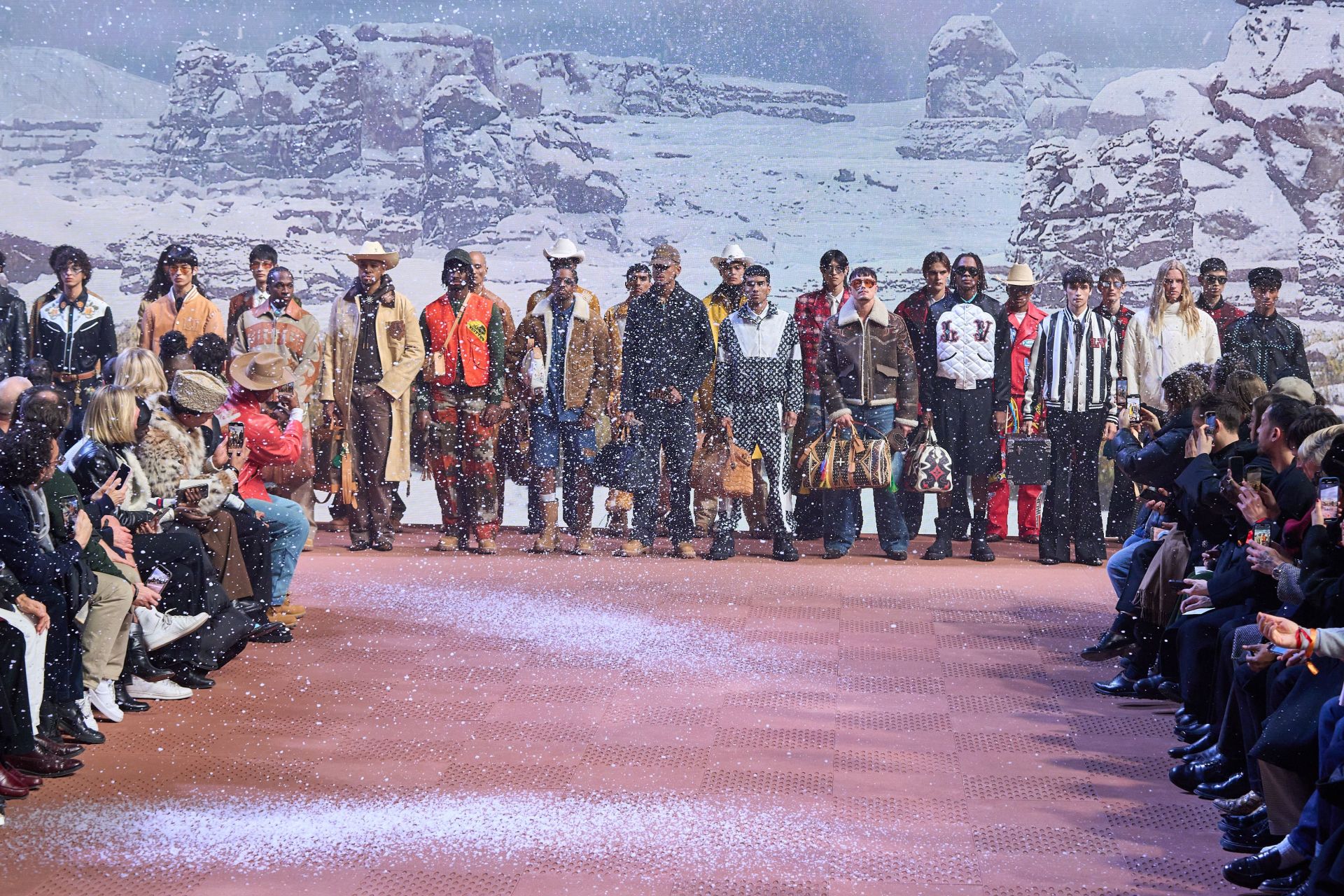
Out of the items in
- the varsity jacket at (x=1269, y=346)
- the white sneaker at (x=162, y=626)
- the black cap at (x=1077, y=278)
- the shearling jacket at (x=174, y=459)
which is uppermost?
the black cap at (x=1077, y=278)

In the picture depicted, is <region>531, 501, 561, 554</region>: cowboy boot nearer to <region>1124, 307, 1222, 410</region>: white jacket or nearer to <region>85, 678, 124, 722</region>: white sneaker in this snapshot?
<region>1124, 307, 1222, 410</region>: white jacket

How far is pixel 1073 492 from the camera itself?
881cm

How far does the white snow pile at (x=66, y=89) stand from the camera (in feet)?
53.8

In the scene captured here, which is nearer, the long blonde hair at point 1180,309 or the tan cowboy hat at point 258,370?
the tan cowboy hat at point 258,370

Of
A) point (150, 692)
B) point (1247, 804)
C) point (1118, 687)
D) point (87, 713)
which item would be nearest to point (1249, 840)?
point (1247, 804)

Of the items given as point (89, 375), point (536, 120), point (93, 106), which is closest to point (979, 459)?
point (89, 375)

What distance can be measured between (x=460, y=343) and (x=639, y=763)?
4.36 meters

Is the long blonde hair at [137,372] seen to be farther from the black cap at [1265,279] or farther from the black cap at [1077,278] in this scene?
the black cap at [1265,279]

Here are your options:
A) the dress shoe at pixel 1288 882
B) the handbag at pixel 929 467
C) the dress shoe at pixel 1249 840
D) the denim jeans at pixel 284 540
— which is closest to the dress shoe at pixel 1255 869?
the dress shoe at pixel 1288 882

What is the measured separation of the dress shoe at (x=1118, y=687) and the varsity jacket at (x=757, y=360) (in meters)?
3.16

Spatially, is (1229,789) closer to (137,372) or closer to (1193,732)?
(1193,732)

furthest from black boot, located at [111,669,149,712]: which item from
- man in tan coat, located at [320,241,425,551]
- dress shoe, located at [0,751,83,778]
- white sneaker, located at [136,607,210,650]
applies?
man in tan coat, located at [320,241,425,551]

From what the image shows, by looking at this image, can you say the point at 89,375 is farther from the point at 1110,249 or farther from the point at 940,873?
the point at 1110,249

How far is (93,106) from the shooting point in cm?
1678
